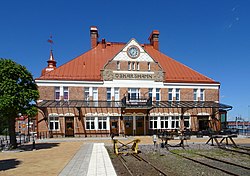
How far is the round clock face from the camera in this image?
28.5 meters

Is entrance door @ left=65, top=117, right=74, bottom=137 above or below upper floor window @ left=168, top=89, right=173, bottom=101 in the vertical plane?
below

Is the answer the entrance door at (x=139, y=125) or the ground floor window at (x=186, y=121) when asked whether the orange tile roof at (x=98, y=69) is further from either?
the entrance door at (x=139, y=125)

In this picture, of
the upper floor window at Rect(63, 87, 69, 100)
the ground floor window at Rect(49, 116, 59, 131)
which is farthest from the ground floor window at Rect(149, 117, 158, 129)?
the ground floor window at Rect(49, 116, 59, 131)

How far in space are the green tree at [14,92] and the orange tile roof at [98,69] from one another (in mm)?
10859

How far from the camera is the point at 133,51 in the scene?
28.7 meters

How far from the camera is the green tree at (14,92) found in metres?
14.4

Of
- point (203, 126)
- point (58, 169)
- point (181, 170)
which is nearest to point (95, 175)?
point (58, 169)

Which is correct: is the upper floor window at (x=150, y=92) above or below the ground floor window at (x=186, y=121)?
above

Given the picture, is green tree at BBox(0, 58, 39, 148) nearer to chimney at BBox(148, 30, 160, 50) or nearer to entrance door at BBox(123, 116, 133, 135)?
entrance door at BBox(123, 116, 133, 135)

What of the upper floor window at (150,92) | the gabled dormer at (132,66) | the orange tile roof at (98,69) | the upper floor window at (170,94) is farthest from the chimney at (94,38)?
the upper floor window at (170,94)

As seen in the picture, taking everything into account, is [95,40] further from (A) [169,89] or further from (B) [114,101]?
(A) [169,89]

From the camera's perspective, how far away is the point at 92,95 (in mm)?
27250

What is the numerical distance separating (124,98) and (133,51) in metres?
6.91

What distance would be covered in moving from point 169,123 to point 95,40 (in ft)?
57.2
